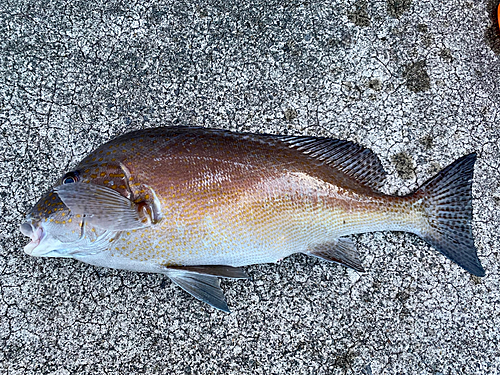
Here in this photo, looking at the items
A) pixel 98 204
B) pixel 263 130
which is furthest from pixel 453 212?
pixel 98 204

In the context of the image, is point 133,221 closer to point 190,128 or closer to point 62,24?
point 190,128

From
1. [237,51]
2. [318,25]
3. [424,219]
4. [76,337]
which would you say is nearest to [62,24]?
[237,51]

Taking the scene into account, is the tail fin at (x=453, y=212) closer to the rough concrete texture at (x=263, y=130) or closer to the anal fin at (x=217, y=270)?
the rough concrete texture at (x=263, y=130)

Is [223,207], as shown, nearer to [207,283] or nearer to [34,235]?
[207,283]

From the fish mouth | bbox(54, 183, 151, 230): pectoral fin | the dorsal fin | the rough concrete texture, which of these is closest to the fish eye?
bbox(54, 183, 151, 230): pectoral fin

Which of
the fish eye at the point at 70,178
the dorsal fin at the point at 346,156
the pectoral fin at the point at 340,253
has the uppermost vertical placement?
the dorsal fin at the point at 346,156

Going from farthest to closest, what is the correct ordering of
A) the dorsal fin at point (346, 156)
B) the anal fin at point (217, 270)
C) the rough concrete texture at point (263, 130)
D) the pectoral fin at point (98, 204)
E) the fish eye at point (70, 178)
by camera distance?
the rough concrete texture at point (263, 130) < the dorsal fin at point (346, 156) < the anal fin at point (217, 270) < the fish eye at point (70, 178) < the pectoral fin at point (98, 204)

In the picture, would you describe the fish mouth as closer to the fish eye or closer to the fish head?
the fish head

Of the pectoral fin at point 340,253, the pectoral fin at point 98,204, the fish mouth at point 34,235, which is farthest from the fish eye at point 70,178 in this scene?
the pectoral fin at point 340,253

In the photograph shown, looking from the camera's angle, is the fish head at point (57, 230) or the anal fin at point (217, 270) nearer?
the fish head at point (57, 230)
